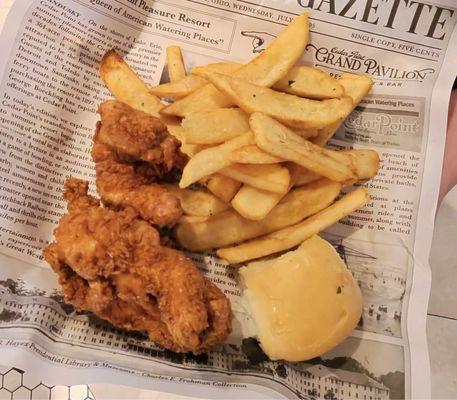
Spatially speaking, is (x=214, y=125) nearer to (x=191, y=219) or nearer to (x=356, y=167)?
(x=191, y=219)

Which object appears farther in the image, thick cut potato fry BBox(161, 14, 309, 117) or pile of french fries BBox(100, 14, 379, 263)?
thick cut potato fry BBox(161, 14, 309, 117)

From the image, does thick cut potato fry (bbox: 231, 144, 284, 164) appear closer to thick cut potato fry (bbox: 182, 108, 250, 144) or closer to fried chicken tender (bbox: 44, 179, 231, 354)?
thick cut potato fry (bbox: 182, 108, 250, 144)

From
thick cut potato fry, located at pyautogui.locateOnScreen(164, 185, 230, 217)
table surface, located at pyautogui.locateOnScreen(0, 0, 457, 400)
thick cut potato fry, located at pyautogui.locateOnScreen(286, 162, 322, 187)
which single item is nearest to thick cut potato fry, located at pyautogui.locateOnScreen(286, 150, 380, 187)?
thick cut potato fry, located at pyautogui.locateOnScreen(286, 162, 322, 187)

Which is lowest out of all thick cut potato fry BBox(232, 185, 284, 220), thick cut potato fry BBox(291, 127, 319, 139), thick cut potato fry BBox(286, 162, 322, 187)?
thick cut potato fry BBox(232, 185, 284, 220)

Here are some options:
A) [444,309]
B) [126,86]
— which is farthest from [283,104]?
A: [444,309]

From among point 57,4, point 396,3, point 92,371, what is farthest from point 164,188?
point 396,3

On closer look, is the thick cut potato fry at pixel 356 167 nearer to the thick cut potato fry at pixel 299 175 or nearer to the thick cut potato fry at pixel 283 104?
the thick cut potato fry at pixel 299 175

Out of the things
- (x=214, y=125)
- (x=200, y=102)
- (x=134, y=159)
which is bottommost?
(x=134, y=159)
